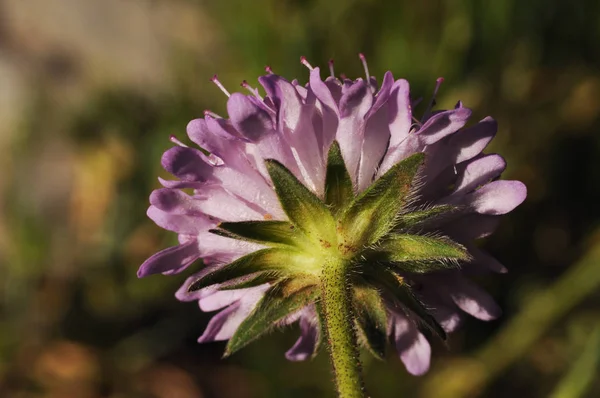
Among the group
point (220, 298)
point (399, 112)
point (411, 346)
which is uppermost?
point (399, 112)

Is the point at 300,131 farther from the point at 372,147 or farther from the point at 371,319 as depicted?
the point at 371,319

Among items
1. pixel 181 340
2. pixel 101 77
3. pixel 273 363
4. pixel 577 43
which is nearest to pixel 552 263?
pixel 577 43

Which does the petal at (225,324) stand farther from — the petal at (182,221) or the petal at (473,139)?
the petal at (473,139)

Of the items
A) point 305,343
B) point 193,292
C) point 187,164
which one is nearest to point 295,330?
point 305,343

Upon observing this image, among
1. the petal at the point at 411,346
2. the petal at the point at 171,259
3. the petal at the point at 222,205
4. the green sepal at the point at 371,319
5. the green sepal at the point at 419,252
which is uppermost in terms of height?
the petal at the point at 222,205

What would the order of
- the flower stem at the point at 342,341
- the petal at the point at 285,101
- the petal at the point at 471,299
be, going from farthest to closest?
1. the petal at the point at 471,299
2. the petal at the point at 285,101
3. the flower stem at the point at 342,341

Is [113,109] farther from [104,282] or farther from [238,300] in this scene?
[238,300]

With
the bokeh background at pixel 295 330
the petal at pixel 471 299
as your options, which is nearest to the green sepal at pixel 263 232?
the petal at pixel 471 299
